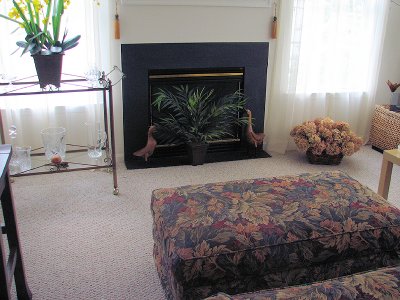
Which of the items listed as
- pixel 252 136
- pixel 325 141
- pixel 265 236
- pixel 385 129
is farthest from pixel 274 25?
pixel 265 236

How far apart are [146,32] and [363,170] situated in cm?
187

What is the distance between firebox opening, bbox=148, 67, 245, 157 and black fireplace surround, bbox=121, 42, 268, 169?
0.11 ft

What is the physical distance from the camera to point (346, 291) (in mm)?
1195

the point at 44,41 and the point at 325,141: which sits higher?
the point at 44,41

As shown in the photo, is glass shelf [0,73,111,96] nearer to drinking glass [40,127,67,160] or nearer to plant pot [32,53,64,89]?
plant pot [32,53,64,89]

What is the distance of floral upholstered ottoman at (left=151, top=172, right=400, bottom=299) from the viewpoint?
1.50 metres

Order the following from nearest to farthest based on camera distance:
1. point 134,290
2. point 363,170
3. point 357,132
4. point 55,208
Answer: point 134,290, point 55,208, point 363,170, point 357,132

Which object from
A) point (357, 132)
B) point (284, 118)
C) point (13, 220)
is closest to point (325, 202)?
point (13, 220)

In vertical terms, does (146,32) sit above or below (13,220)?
above

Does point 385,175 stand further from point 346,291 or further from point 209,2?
point 209,2

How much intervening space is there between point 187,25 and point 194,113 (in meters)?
0.62

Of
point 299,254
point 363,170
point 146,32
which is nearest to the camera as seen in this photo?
point 299,254

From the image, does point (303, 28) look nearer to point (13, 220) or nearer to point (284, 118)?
point (284, 118)

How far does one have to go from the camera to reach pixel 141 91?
10.3ft
